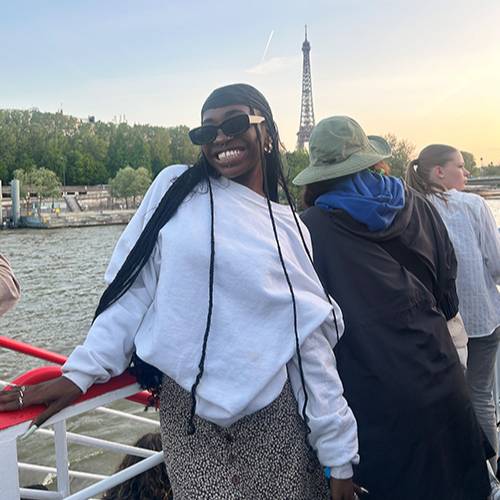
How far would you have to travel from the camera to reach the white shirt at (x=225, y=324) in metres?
1.31

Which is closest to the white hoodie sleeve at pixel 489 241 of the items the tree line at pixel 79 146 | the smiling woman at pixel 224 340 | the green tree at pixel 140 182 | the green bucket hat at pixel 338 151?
the green bucket hat at pixel 338 151

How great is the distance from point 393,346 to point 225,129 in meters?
0.84

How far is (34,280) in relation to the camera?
860 inches

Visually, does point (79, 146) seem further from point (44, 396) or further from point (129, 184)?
point (44, 396)

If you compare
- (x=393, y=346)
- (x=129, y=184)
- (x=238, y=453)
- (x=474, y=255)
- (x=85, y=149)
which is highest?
(x=85, y=149)

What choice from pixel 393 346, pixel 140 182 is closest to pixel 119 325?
pixel 393 346

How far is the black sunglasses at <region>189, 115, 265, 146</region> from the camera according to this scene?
4.84ft

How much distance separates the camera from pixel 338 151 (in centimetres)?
195

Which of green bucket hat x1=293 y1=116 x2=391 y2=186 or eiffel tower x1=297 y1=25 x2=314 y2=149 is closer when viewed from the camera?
green bucket hat x1=293 y1=116 x2=391 y2=186

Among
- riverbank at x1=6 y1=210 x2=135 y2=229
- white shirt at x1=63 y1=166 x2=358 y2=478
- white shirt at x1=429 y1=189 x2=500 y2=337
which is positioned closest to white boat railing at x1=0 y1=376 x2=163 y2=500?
white shirt at x1=63 y1=166 x2=358 y2=478

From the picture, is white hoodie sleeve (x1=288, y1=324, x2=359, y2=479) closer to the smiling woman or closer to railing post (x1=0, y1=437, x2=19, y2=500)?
the smiling woman

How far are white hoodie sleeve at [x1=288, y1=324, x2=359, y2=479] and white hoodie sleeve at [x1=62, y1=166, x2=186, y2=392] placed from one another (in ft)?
1.35

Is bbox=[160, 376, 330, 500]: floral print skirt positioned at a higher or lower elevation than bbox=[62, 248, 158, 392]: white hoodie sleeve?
lower

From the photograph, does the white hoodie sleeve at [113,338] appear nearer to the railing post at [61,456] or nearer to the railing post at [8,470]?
the railing post at [8,470]
